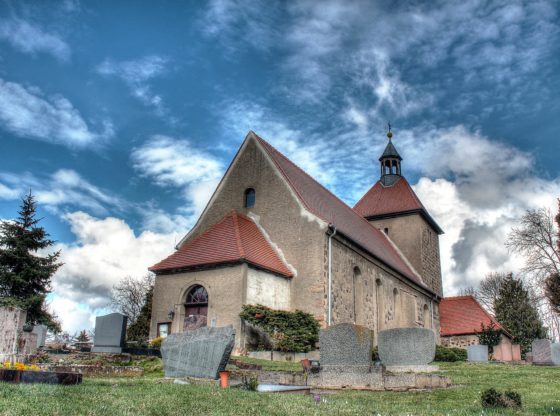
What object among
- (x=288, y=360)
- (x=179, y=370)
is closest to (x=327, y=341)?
(x=179, y=370)

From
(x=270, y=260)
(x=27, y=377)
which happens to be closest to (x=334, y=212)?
(x=270, y=260)

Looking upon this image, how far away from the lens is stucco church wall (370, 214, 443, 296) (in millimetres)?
31219

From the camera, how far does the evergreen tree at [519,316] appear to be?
1409 inches

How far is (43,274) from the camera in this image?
26969 millimetres

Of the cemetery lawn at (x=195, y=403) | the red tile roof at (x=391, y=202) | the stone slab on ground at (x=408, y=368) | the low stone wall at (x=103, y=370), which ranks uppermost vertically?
the red tile roof at (x=391, y=202)

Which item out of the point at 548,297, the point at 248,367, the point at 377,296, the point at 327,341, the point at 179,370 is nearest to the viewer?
the point at 179,370

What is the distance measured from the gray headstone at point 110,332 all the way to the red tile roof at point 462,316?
2187 centimetres

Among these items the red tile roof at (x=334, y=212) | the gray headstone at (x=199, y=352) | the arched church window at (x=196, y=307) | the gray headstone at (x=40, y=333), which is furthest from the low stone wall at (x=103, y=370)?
the red tile roof at (x=334, y=212)

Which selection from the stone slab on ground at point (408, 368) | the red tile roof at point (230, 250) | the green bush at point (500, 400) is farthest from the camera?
the red tile roof at point (230, 250)

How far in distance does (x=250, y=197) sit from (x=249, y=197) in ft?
0.15

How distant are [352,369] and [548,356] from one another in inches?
470

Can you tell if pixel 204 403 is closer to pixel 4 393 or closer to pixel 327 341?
pixel 4 393

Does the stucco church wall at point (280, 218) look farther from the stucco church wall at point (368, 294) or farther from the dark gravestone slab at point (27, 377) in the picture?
the dark gravestone slab at point (27, 377)

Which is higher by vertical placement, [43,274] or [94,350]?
[43,274]
